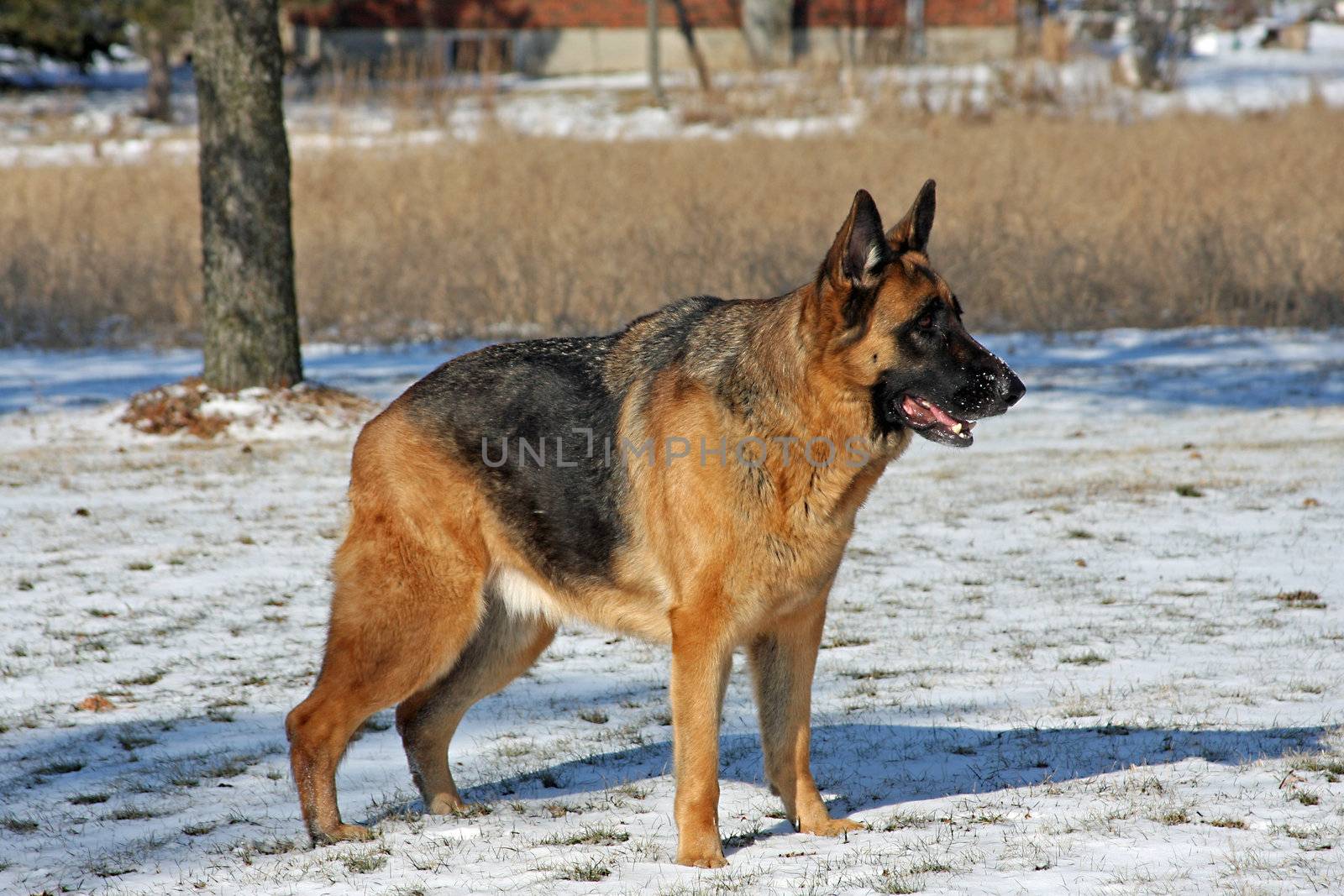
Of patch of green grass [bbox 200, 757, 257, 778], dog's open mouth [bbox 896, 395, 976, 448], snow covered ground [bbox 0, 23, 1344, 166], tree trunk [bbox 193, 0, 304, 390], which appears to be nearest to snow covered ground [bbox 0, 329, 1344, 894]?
patch of green grass [bbox 200, 757, 257, 778]

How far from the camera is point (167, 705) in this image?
17.7 ft

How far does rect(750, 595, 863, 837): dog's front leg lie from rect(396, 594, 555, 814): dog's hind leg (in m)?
0.80

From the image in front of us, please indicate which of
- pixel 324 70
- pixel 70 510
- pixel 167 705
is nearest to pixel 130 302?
pixel 70 510

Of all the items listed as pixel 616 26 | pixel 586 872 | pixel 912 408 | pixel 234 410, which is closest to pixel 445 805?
pixel 586 872

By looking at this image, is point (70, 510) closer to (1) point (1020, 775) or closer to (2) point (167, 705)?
(2) point (167, 705)

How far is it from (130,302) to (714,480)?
12737 mm

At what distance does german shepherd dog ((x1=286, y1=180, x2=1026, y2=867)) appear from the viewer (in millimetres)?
3979

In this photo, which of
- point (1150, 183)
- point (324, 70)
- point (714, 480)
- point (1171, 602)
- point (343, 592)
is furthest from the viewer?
point (324, 70)

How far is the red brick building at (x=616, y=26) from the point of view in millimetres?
41594

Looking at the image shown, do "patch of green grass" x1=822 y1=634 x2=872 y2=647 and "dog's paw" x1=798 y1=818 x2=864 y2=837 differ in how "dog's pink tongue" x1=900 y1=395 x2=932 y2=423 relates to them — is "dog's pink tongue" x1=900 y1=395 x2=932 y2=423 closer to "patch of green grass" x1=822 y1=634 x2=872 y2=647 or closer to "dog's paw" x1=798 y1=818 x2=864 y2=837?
"dog's paw" x1=798 y1=818 x2=864 y2=837

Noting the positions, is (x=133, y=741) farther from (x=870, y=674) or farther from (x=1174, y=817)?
(x=1174, y=817)

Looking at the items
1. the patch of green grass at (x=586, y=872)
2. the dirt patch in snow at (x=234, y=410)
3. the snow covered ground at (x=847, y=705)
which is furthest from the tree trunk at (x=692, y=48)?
the patch of green grass at (x=586, y=872)

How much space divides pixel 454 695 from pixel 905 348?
1.99 m

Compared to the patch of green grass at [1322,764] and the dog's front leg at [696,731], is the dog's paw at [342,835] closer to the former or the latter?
the dog's front leg at [696,731]
